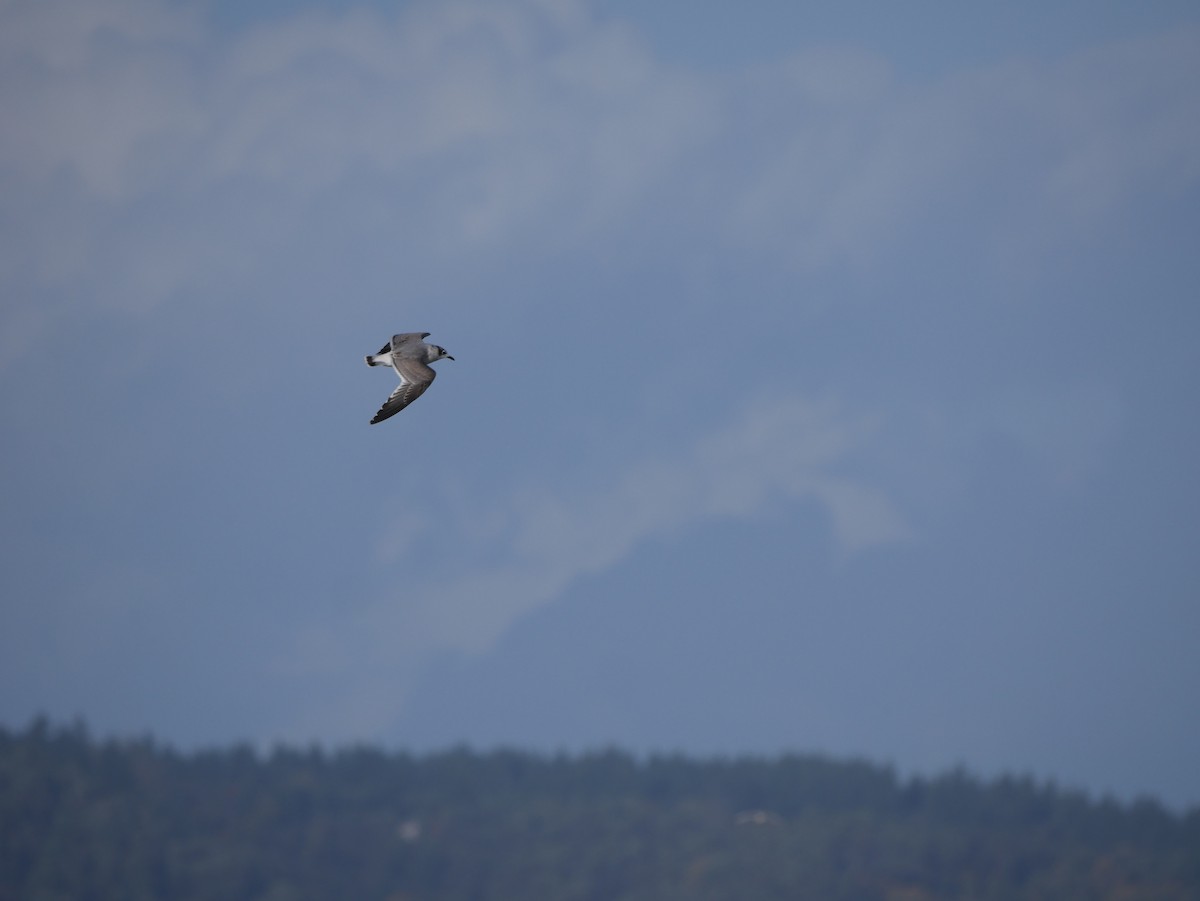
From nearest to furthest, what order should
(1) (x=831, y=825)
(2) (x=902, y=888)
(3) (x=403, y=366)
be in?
Answer: (3) (x=403, y=366), (2) (x=902, y=888), (1) (x=831, y=825)

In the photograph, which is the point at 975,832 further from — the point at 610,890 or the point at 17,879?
the point at 17,879

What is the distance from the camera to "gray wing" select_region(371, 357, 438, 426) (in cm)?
3909

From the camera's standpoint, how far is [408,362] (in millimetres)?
40688

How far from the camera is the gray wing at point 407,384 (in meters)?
39.1

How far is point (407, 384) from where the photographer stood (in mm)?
40062

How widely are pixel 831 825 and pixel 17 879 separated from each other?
81.4 meters

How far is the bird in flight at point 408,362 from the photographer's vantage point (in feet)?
129

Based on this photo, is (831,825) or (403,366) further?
(831,825)

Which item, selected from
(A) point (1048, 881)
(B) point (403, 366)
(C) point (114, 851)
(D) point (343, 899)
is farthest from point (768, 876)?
(B) point (403, 366)

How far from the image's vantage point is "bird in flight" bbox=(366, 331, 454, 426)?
129 ft

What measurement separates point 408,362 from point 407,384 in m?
0.79

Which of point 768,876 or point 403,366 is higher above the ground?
point 768,876

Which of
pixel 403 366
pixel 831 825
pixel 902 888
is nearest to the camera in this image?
pixel 403 366

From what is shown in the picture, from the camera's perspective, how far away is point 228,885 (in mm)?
194125
